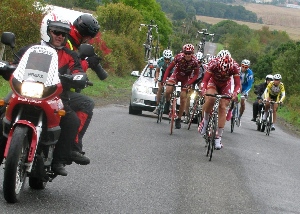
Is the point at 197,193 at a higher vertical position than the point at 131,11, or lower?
higher

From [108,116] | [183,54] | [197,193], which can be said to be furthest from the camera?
[108,116]

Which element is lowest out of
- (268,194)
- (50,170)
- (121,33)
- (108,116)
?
(121,33)

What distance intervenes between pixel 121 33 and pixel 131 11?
4.68 meters

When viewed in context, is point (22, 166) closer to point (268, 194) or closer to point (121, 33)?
point (268, 194)

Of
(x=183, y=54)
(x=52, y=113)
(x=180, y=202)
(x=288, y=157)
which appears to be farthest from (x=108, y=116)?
(x=52, y=113)

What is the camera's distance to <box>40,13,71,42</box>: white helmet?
25.0 ft

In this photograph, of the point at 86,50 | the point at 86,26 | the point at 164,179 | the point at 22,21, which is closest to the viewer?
the point at 86,50

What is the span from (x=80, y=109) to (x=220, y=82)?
6256 millimetres

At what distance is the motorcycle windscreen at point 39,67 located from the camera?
7062mm

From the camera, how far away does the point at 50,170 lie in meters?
7.73

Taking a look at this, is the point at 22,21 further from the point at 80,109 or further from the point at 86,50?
the point at 86,50

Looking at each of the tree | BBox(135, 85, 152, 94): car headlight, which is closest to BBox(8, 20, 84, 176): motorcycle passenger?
BBox(135, 85, 152, 94): car headlight

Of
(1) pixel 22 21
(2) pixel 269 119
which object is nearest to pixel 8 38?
(2) pixel 269 119

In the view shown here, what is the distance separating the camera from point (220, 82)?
1387 cm
